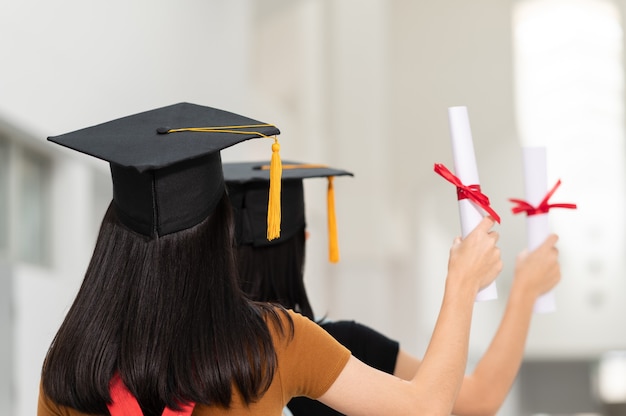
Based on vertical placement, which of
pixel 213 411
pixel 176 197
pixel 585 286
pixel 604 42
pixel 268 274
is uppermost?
pixel 604 42

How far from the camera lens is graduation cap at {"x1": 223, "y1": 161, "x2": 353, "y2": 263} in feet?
8.04

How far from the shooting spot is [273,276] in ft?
7.82

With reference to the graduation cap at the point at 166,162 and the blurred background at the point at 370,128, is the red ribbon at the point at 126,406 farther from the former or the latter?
the blurred background at the point at 370,128

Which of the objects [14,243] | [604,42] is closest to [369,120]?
[604,42]

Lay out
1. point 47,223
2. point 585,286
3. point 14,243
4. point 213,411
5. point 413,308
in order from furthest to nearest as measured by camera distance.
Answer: point 585,286, point 413,308, point 47,223, point 14,243, point 213,411

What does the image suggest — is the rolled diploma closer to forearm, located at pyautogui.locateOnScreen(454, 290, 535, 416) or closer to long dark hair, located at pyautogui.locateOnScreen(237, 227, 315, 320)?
forearm, located at pyautogui.locateOnScreen(454, 290, 535, 416)

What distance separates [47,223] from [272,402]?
4.31m

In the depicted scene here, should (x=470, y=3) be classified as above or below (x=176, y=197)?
above

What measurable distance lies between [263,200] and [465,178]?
0.65 meters

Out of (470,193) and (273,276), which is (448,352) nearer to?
(470,193)

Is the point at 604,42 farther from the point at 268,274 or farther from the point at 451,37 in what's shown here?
the point at 268,274

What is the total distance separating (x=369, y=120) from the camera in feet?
42.6

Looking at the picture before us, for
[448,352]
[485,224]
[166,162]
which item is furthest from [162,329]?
[485,224]

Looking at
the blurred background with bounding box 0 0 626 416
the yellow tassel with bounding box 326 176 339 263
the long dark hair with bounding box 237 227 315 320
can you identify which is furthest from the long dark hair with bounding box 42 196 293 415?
the blurred background with bounding box 0 0 626 416
